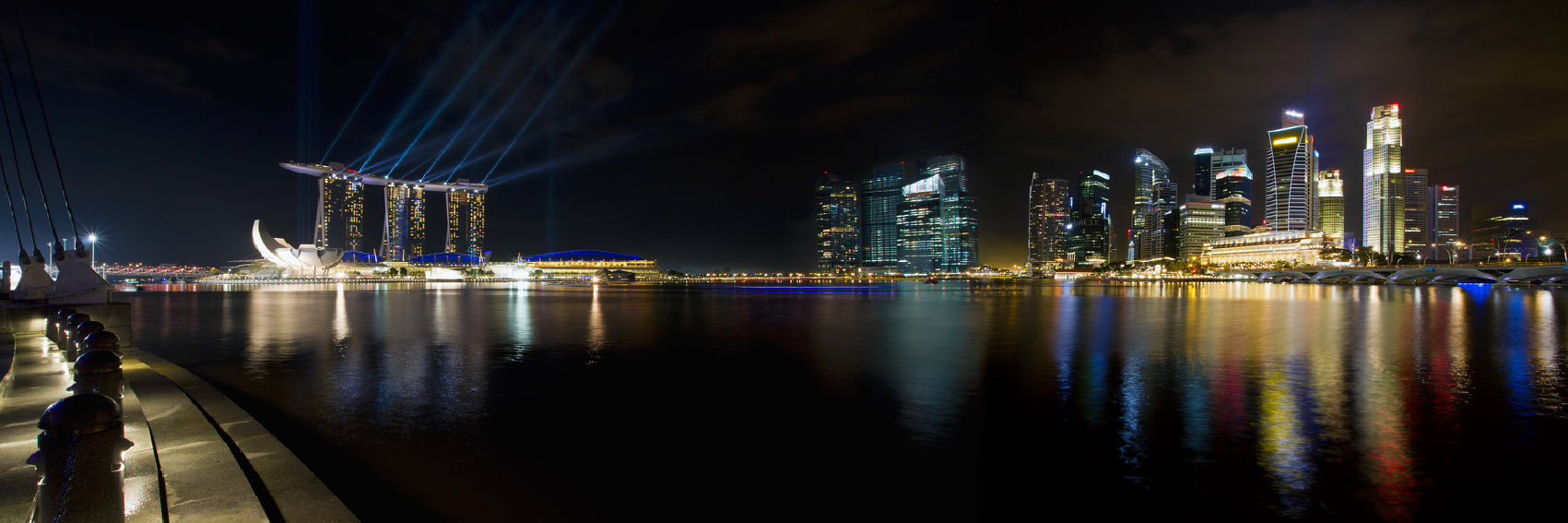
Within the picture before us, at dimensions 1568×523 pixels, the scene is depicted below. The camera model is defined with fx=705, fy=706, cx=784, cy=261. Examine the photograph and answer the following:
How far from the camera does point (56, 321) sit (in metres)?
12.7

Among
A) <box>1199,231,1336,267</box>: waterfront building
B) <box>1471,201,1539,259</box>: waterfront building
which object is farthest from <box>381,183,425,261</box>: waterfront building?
<box>1471,201,1539,259</box>: waterfront building

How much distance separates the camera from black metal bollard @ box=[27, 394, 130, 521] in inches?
129

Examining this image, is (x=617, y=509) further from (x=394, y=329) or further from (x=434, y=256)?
(x=434, y=256)

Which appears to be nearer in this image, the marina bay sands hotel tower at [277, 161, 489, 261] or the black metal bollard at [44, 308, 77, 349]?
the black metal bollard at [44, 308, 77, 349]

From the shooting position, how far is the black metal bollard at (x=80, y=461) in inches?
129

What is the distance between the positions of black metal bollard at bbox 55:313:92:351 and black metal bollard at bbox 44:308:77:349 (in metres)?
0.13

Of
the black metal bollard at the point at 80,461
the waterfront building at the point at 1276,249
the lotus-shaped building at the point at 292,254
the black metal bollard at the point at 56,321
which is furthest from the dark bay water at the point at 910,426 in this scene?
the waterfront building at the point at 1276,249

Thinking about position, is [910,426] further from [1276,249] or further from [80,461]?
[1276,249]

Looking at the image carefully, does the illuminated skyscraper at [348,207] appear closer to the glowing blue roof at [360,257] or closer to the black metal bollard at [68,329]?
the glowing blue roof at [360,257]

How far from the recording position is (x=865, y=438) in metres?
7.87

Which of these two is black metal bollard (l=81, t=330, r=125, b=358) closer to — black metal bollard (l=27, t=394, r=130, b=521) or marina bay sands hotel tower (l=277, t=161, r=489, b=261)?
black metal bollard (l=27, t=394, r=130, b=521)

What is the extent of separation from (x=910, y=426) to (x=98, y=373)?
752cm

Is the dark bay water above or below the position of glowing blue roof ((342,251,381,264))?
below

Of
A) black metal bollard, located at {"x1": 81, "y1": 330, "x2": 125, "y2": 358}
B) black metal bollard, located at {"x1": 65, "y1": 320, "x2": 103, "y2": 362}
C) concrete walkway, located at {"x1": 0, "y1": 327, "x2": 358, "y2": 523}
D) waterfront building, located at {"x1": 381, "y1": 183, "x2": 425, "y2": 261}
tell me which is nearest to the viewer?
concrete walkway, located at {"x1": 0, "y1": 327, "x2": 358, "y2": 523}
